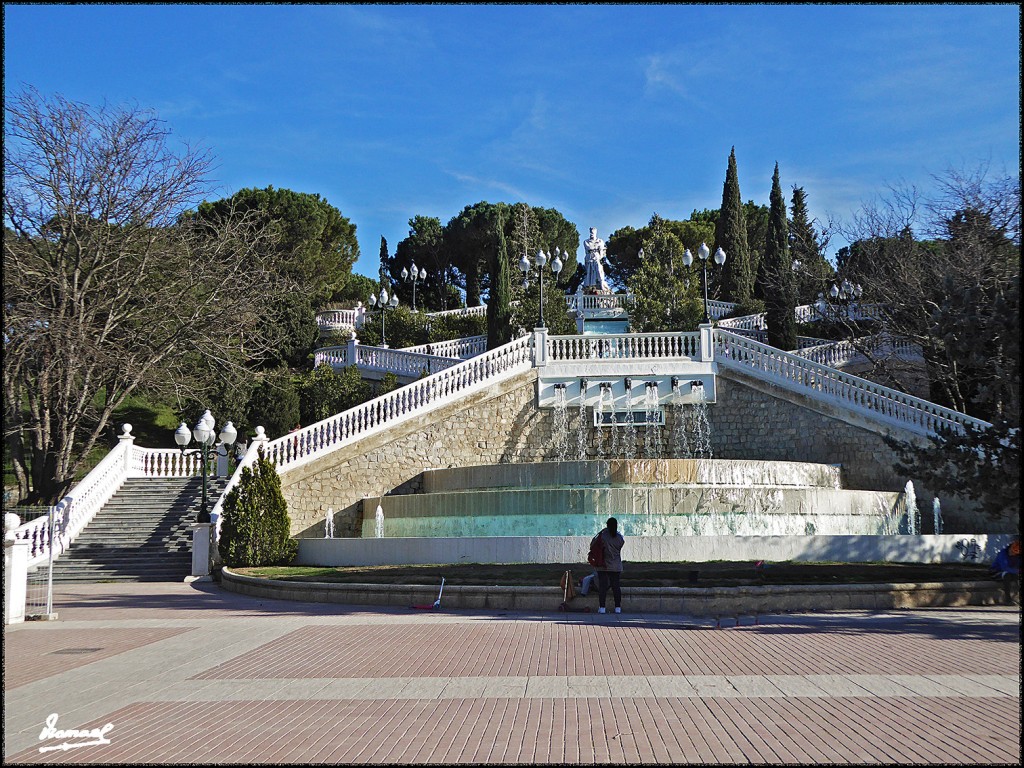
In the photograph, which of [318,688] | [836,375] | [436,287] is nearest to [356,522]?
[836,375]

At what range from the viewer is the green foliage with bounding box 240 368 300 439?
101ft

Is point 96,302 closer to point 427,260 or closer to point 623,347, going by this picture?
point 623,347

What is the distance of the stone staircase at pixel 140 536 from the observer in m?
19.6

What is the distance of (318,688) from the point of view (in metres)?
7.47

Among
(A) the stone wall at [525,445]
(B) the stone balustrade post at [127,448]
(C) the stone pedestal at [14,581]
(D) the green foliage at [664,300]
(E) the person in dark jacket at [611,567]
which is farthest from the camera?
(D) the green foliage at [664,300]

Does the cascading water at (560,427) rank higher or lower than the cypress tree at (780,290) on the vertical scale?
lower

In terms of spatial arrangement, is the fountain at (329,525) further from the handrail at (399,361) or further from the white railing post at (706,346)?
the white railing post at (706,346)

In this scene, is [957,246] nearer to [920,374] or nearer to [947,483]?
[920,374]

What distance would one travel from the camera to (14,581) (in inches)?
511

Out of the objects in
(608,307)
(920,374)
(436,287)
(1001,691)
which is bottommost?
(1001,691)

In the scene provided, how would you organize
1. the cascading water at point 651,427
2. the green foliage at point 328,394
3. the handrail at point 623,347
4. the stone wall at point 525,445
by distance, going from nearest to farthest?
the stone wall at point 525,445 < the cascading water at point 651,427 < the handrail at point 623,347 < the green foliage at point 328,394

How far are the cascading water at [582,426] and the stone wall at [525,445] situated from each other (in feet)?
0.42

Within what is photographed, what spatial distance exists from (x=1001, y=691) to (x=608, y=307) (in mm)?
42494

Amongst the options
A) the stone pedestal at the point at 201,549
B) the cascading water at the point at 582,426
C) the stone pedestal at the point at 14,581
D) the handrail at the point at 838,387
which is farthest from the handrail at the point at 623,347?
the stone pedestal at the point at 14,581
